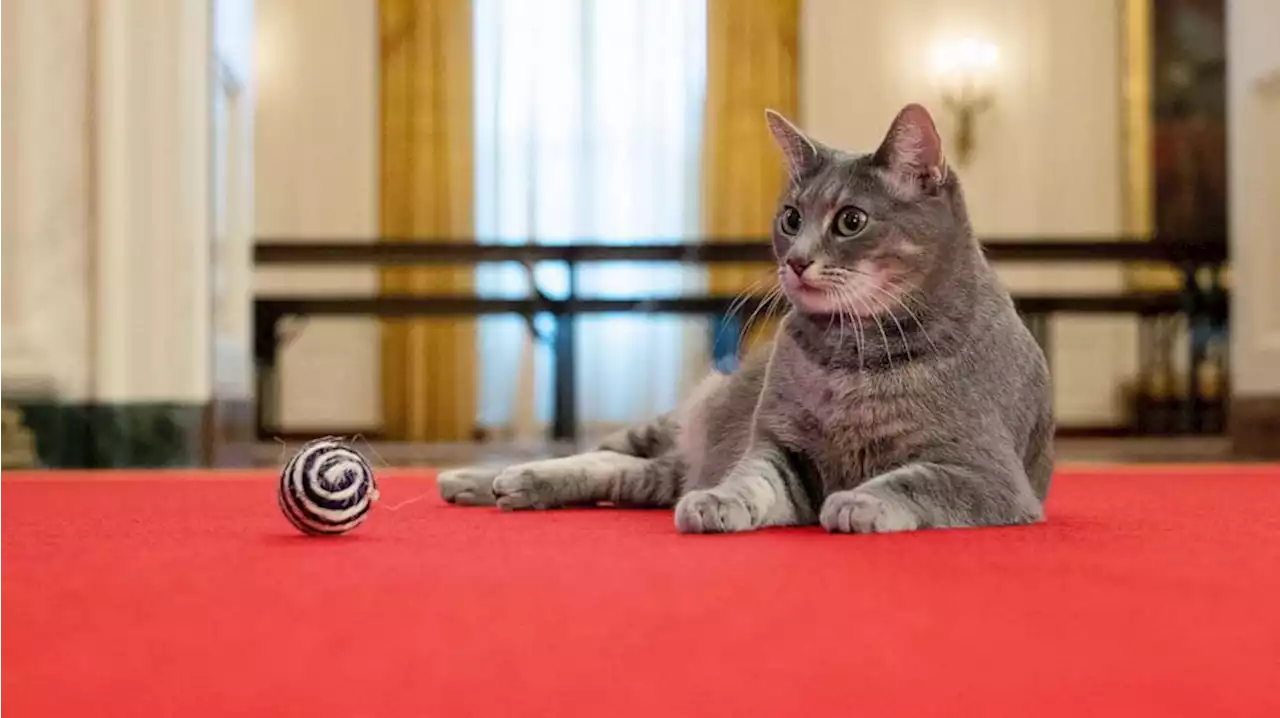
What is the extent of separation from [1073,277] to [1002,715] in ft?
21.0

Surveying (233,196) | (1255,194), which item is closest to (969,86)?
(1255,194)

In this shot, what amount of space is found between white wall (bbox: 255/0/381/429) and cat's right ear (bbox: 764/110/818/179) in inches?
209

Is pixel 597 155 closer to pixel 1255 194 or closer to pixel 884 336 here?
pixel 1255 194

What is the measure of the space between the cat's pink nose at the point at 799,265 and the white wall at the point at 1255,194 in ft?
8.20

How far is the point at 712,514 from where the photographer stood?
133 centimetres

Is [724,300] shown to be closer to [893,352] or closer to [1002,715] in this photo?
[893,352]

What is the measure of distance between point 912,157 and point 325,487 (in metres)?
0.71

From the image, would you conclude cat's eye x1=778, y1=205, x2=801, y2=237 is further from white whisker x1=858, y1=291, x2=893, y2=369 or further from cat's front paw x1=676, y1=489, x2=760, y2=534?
cat's front paw x1=676, y1=489, x2=760, y2=534

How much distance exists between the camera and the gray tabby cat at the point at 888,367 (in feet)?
4.52

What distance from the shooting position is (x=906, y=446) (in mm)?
1412

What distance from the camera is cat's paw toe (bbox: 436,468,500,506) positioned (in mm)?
1704

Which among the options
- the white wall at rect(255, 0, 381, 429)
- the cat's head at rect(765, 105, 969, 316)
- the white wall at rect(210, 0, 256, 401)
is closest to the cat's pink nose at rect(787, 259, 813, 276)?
the cat's head at rect(765, 105, 969, 316)

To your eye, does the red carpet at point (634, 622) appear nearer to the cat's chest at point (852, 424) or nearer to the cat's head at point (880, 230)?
the cat's chest at point (852, 424)

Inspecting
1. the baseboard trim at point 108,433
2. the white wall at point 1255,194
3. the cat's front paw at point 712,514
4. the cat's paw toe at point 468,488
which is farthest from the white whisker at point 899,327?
the white wall at point 1255,194
